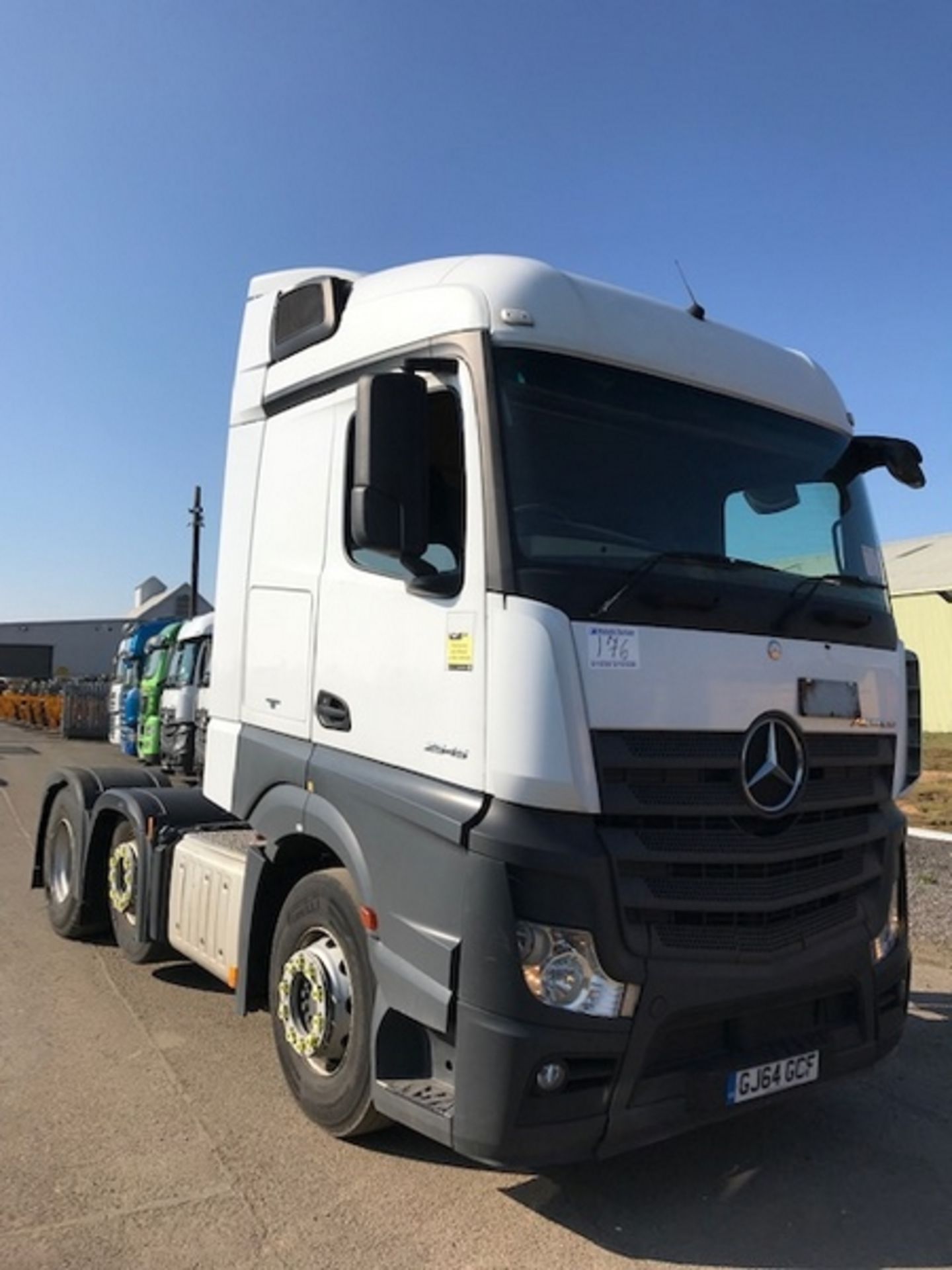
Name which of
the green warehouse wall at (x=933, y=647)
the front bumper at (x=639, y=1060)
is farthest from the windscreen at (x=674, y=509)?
the green warehouse wall at (x=933, y=647)

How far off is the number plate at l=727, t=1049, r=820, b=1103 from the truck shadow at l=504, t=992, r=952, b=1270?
1.49ft

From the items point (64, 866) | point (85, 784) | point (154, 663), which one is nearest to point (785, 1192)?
point (85, 784)

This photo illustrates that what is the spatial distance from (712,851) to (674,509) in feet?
3.94

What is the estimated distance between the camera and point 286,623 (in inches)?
169

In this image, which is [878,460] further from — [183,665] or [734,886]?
[183,665]

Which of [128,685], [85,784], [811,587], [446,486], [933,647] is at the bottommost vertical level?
[85,784]

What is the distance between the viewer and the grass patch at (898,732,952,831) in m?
12.7

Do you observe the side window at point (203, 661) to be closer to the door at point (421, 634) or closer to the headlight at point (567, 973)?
the door at point (421, 634)

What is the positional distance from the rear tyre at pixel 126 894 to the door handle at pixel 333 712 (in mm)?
2396

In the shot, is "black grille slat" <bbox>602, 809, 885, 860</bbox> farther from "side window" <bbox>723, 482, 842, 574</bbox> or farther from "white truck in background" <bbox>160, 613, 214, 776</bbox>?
"white truck in background" <bbox>160, 613, 214, 776</bbox>

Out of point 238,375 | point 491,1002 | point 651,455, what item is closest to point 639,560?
point 651,455

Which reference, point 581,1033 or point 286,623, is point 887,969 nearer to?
point 581,1033

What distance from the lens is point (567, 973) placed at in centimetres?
302

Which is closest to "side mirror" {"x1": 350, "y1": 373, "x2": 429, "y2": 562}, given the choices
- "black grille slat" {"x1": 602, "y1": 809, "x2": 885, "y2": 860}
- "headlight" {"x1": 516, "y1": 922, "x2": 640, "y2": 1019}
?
"black grille slat" {"x1": 602, "y1": 809, "x2": 885, "y2": 860}
